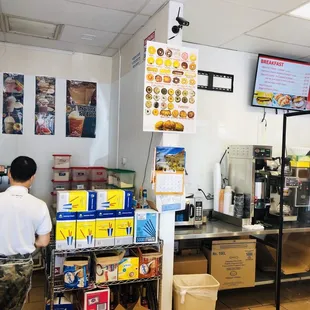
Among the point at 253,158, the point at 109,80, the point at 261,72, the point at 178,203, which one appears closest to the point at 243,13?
the point at 261,72

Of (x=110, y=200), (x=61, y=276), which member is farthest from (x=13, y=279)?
(x=110, y=200)

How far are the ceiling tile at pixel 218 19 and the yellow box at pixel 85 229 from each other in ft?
6.35

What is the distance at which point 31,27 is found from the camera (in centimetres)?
350

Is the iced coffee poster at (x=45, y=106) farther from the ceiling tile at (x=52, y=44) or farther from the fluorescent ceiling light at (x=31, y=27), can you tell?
the fluorescent ceiling light at (x=31, y=27)

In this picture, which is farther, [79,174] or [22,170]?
[79,174]

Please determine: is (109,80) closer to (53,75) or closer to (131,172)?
(53,75)

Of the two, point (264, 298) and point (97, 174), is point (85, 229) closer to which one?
point (97, 174)

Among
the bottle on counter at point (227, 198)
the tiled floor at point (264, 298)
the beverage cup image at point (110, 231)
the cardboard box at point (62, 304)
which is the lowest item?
the tiled floor at point (264, 298)

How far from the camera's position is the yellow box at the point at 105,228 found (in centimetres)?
263

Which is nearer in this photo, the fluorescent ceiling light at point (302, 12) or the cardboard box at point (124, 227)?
the cardboard box at point (124, 227)

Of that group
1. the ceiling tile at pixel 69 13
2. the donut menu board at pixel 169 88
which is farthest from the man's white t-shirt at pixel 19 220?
the ceiling tile at pixel 69 13

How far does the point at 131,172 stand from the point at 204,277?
4.14 ft

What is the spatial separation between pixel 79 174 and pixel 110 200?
5.33ft

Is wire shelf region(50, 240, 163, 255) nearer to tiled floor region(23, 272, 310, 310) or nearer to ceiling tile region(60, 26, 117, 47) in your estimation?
tiled floor region(23, 272, 310, 310)
